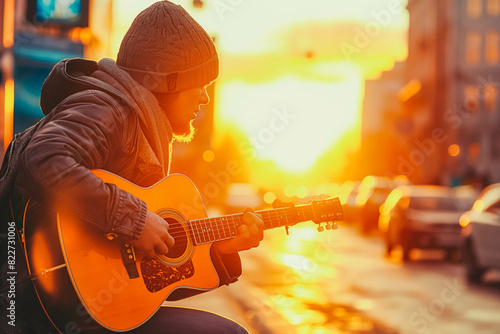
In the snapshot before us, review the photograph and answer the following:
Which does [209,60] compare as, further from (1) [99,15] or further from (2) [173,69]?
(1) [99,15]

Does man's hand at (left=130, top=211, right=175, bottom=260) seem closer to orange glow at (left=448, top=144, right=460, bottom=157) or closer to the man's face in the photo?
the man's face

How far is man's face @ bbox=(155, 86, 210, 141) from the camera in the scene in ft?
8.95

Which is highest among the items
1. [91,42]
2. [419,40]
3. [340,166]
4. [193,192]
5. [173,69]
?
[173,69]

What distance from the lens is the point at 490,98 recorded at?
61781 mm

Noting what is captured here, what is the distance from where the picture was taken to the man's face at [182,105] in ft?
8.95

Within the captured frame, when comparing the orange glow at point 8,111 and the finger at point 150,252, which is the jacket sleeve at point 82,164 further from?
the orange glow at point 8,111

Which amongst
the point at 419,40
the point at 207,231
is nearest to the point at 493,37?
the point at 419,40

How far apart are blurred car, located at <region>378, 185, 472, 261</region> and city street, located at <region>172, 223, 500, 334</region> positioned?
1.52ft

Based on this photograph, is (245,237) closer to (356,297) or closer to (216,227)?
(216,227)

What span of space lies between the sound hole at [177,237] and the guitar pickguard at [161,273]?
1.9 inches

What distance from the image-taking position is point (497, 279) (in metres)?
14.8

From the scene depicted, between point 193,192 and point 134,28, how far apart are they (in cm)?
63

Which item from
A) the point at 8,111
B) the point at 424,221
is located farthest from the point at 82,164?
the point at 8,111

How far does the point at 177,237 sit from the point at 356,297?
357 inches
